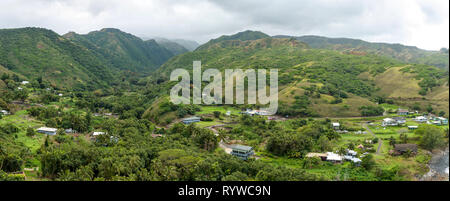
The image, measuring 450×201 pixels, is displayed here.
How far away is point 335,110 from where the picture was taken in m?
54.9

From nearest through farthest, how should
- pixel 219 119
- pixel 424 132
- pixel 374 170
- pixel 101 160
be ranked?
pixel 101 160 < pixel 374 170 < pixel 424 132 < pixel 219 119

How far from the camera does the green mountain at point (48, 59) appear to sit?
274ft

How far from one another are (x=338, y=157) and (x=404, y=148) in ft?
27.2

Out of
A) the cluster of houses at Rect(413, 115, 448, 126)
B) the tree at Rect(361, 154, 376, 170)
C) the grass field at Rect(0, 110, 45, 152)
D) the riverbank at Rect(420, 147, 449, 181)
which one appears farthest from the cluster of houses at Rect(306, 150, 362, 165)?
the grass field at Rect(0, 110, 45, 152)

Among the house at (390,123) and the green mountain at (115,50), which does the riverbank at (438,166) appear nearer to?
the house at (390,123)

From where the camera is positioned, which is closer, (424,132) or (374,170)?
(374,170)

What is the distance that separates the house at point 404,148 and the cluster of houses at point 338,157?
16.3 ft

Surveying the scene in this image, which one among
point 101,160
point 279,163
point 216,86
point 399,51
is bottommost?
point 279,163

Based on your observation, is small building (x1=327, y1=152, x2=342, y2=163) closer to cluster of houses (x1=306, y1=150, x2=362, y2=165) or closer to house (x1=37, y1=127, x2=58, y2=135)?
cluster of houses (x1=306, y1=150, x2=362, y2=165)

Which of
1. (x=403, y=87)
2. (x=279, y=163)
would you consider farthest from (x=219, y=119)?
(x=403, y=87)

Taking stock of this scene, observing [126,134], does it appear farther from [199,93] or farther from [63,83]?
[63,83]

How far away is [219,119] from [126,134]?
18.9 m

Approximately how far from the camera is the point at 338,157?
3022 centimetres

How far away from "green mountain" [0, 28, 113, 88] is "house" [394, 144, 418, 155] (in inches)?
3248
